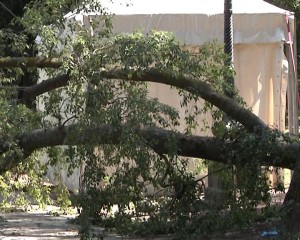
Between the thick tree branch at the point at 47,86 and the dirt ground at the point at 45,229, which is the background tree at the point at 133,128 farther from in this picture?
the dirt ground at the point at 45,229

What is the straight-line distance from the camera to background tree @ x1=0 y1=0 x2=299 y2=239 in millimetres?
7188

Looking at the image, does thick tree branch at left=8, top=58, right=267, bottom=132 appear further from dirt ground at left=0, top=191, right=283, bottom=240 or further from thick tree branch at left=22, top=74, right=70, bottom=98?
dirt ground at left=0, top=191, right=283, bottom=240

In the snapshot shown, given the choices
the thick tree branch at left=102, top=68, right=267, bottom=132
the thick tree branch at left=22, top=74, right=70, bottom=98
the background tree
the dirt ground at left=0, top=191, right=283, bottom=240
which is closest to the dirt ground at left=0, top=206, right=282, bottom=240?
the dirt ground at left=0, top=191, right=283, bottom=240

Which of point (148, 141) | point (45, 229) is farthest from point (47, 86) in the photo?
point (45, 229)

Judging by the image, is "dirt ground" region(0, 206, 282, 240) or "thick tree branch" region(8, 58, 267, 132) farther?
"dirt ground" region(0, 206, 282, 240)

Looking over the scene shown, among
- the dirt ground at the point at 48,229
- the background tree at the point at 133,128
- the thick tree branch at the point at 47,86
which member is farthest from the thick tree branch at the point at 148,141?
the dirt ground at the point at 48,229

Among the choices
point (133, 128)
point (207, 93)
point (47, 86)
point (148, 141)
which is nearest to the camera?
point (133, 128)

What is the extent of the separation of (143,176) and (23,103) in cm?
238

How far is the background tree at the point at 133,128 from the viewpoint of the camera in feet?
23.6

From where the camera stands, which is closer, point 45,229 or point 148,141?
point 148,141

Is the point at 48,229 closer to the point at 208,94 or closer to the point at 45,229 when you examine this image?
the point at 45,229

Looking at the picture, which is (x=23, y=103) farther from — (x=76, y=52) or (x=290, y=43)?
(x=290, y=43)

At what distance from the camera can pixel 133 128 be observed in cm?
694

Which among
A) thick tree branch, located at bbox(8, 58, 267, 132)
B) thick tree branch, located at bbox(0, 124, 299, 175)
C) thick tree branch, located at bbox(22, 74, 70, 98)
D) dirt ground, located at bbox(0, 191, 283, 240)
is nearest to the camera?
thick tree branch, located at bbox(0, 124, 299, 175)
